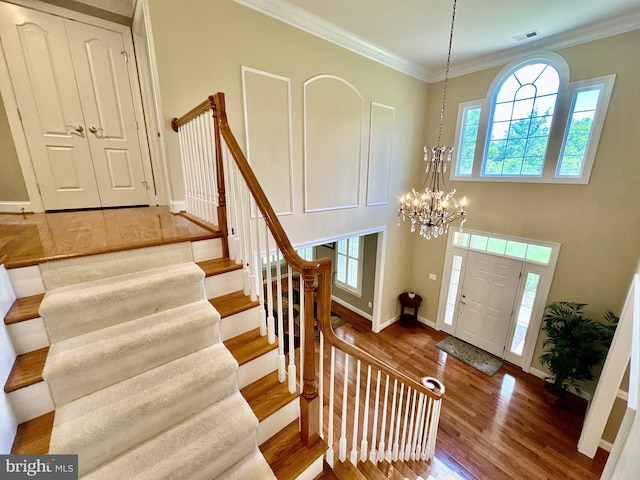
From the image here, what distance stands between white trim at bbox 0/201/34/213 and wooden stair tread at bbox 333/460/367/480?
382 centimetres

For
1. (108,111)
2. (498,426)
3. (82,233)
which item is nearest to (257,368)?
(82,233)

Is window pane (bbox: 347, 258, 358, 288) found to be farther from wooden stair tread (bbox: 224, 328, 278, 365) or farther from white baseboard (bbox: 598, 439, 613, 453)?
wooden stair tread (bbox: 224, 328, 278, 365)

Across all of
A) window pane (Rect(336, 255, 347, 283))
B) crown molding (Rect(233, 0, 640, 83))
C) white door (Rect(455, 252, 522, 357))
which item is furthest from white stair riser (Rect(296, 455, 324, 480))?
window pane (Rect(336, 255, 347, 283))

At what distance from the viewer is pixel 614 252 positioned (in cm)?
324

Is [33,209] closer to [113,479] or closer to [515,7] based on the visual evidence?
[113,479]

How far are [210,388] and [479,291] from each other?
4838 millimetres

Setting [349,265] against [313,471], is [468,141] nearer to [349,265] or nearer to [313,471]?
[349,265]

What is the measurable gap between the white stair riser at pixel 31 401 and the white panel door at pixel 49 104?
253 cm

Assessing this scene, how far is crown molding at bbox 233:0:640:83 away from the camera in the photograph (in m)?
2.68

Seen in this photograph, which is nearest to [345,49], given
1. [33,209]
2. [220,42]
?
[220,42]

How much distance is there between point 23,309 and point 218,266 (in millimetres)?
949

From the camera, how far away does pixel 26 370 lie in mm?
1112

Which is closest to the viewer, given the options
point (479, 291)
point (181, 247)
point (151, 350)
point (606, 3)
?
point (151, 350)

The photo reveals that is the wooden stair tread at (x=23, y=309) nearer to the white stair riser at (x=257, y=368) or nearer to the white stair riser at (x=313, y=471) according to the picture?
the white stair riser at (x=257, y=368)
